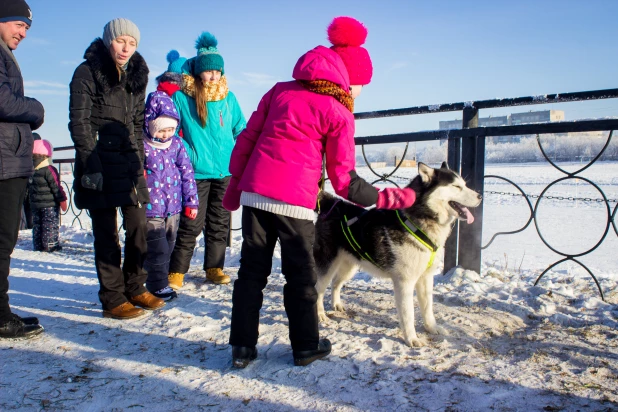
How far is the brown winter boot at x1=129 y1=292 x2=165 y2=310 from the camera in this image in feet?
11.8

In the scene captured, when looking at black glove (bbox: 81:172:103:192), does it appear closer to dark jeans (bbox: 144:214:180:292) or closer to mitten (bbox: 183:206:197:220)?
dark jeans (bbox: 144:214:180:292)

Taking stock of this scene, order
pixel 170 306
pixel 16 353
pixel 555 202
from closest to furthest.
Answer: pixel 16 353 → pixel 170 306 → pixel 555 202

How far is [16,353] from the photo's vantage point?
2.76m

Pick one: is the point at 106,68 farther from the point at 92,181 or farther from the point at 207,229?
the point at 207,229

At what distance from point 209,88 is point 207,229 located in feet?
4.82

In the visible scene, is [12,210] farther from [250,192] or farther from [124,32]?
[250,192]

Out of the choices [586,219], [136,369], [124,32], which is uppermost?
[124,32]

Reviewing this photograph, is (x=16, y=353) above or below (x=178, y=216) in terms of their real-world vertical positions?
below

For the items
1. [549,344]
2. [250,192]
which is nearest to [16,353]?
[250,192]

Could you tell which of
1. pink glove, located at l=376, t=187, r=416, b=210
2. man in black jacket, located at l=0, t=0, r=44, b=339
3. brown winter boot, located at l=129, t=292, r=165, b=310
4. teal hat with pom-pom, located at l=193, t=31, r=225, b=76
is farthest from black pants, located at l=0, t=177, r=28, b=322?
pink glove, located at l=376, t=187, r=416, b=210

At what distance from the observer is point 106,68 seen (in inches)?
127

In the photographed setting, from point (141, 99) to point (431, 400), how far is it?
10.2 ft

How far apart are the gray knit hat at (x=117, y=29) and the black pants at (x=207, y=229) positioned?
5.15 ft

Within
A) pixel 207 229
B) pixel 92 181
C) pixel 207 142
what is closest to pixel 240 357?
pixel 92 181
